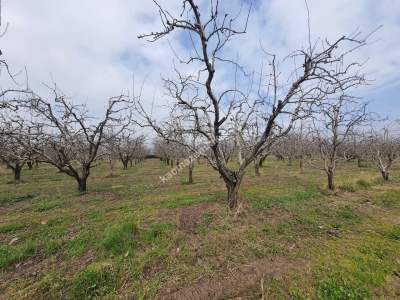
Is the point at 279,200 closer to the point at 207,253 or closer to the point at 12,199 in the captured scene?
the point at 207,253

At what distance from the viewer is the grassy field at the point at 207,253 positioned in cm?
313

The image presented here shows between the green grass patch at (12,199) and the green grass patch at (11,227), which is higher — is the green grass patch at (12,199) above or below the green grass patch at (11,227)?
above

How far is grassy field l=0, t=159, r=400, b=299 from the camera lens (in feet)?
10.3

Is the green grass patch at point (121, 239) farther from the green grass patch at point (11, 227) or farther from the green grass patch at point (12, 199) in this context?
the green grass patch at point (12, 199)

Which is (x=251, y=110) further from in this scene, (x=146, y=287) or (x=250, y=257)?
(x=146, y=287)

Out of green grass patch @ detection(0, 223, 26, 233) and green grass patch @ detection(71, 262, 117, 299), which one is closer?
green grass patch @ detection(71, 262, 117, 299)

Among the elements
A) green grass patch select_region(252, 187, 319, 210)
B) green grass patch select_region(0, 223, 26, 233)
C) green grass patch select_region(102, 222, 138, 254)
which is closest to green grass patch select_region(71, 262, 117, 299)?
green grass patch select_region(102, 222, 138, 254)

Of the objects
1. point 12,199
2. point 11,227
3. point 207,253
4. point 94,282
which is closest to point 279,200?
point 207,253

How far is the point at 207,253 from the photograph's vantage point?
13.3 feet

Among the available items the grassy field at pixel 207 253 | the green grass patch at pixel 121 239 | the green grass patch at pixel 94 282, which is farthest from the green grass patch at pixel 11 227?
the green grass patch at pixel 94 282

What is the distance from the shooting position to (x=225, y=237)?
4.60m

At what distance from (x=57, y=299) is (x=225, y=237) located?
3.07 meters

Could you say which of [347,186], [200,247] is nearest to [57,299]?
[200,247]

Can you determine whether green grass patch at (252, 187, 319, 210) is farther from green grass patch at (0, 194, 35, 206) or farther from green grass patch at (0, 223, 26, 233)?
green grass patch at (0, 194, 35, 206)
